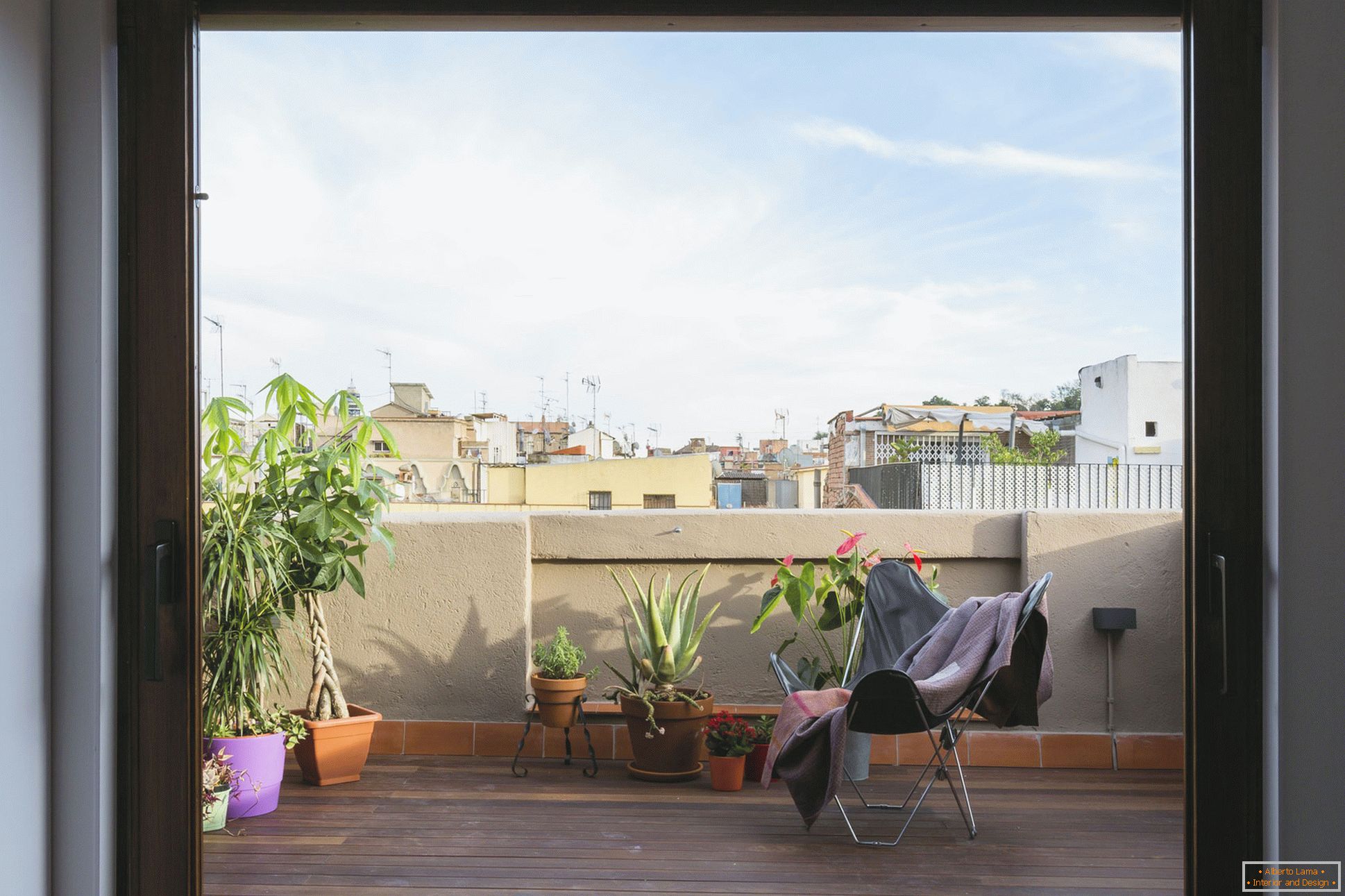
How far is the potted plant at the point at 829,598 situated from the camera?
412cm

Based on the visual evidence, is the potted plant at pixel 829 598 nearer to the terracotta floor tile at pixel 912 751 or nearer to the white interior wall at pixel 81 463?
the terracotta floor tile at pixel 912 751

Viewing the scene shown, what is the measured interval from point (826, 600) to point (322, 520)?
6.99 feet

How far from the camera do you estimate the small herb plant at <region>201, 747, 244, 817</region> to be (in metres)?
3.25

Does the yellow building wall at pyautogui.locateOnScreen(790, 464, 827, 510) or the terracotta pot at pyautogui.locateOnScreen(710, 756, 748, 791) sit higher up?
the yellow building wall at pyautogui.locateOnScreen(790, 464, 827, 510)

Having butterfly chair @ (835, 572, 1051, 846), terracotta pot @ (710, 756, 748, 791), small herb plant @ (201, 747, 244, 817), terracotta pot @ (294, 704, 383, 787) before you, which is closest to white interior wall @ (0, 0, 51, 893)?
small herb plant @ (201, 747, 244, 817)

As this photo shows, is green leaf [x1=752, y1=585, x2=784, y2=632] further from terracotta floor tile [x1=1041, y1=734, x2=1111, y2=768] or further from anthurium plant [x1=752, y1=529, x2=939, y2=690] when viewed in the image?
terracotta floor tile [x1=1041, y1=734, x2=1111, y2=768]

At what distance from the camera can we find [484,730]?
4305 mm

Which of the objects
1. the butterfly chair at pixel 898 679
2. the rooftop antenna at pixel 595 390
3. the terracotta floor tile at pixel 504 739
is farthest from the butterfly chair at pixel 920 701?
the rooftop antenna at pixel 595 390

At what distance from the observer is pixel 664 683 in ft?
13.4

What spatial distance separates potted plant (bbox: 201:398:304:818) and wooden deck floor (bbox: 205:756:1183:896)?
0.20m

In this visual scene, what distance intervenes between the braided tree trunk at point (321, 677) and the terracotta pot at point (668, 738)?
3.93 ft

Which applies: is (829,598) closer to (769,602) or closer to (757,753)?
(769,602)
